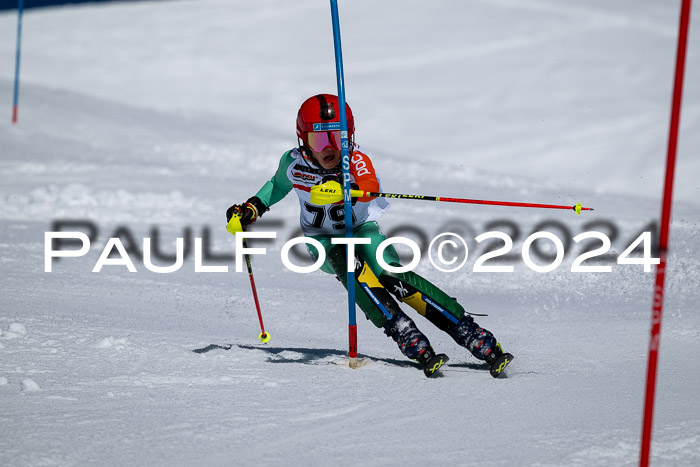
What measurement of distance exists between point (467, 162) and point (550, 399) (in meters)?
13.8

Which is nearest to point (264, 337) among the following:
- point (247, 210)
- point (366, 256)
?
point (247, 210)

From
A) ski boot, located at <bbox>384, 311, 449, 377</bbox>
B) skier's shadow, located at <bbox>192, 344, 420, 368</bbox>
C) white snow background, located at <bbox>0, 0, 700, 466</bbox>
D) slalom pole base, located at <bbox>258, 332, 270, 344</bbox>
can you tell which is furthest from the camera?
slalom pole base, located at <bbox>258, 332, 270, 344</bbox>

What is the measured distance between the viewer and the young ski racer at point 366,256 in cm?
484

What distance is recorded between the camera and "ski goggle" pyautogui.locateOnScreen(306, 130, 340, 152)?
4.93 m

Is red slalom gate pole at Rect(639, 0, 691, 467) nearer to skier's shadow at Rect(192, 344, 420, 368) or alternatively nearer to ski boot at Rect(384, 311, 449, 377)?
ski boot at Rect(384, 311, 449, 377)

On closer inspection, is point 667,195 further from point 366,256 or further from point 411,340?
point 366,256

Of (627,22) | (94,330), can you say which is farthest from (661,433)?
(627,22)

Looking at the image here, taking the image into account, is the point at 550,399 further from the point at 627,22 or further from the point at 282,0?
the point at 282,0

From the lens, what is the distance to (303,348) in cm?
559

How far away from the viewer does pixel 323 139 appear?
4938 millimetres

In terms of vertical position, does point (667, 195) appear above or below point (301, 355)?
above

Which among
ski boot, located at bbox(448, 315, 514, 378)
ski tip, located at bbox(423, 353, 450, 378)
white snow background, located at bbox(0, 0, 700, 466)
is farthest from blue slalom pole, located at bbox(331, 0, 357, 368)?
ski boot, located at bbox(448, 315, 514, 378)

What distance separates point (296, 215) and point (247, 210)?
6.28 metres

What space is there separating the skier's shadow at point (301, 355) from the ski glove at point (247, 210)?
0.78 meters
